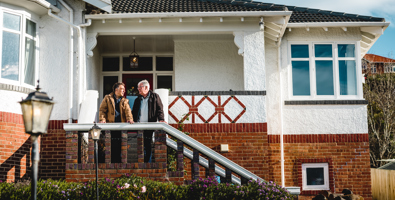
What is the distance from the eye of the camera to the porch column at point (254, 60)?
1327cm

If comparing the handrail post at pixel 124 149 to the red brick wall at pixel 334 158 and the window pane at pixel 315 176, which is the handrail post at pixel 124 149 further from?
the window pane at pixel 315 176

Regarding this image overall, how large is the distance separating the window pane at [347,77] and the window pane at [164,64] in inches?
197

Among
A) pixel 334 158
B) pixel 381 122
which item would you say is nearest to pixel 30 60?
pixel 334 158

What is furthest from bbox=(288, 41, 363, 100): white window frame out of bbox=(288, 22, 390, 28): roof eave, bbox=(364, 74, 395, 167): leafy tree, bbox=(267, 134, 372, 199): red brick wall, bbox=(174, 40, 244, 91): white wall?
bbox=(364, 74, 395, 167): leafy tree

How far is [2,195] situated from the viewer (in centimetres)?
900

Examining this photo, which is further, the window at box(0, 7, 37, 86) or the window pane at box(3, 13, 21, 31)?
the window pane at box(3, 13, 21, 31)

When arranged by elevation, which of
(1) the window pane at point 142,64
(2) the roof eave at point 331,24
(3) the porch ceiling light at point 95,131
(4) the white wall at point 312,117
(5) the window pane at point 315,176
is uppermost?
(2) the roof eave at point 331,24

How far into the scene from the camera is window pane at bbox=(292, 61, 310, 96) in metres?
14.5

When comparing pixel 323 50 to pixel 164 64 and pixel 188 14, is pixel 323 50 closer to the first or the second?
pixel 188 14

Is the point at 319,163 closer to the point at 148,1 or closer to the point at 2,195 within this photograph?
the point at 148,1

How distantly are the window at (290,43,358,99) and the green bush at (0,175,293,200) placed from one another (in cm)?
538

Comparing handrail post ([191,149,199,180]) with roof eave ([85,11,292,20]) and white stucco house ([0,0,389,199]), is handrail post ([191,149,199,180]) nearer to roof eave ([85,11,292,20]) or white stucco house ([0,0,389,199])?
white stucco house ([0,0,389,199])

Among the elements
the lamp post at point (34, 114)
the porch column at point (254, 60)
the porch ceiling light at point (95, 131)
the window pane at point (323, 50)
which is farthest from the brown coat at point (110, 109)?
the window pane at point (323, 50)

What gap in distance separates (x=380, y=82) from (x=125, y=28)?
Answer: 2475cm
